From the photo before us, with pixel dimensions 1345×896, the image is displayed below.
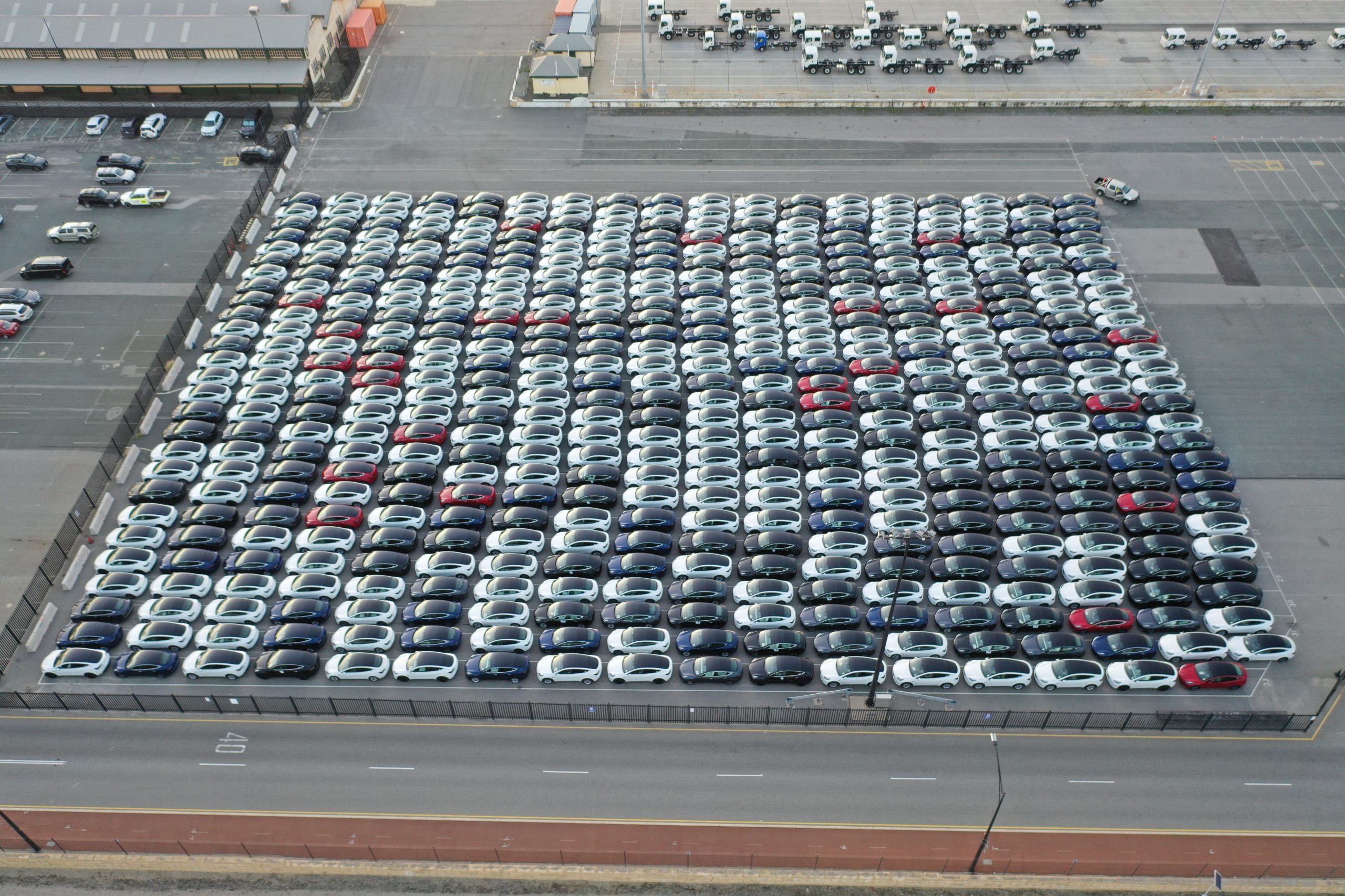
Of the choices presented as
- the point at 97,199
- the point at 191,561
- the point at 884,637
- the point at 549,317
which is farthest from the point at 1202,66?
the point at 97,199

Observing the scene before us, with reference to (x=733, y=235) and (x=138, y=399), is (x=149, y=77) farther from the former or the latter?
(x=733, y=235)

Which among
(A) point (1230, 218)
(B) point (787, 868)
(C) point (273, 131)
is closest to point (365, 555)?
(B) point (787, 868)

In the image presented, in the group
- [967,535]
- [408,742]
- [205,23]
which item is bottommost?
[408,742]

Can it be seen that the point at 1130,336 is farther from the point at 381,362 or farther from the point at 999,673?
the point at 381,362

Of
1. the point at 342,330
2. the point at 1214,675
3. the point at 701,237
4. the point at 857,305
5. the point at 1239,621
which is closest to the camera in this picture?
the point at 1214,675

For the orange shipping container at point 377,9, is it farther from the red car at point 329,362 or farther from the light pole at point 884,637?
the light pole at point 884,637

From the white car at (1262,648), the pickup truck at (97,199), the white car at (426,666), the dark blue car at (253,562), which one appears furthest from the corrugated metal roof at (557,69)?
the white car at (1262,648)

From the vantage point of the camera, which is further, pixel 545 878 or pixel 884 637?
pixel 884 637
